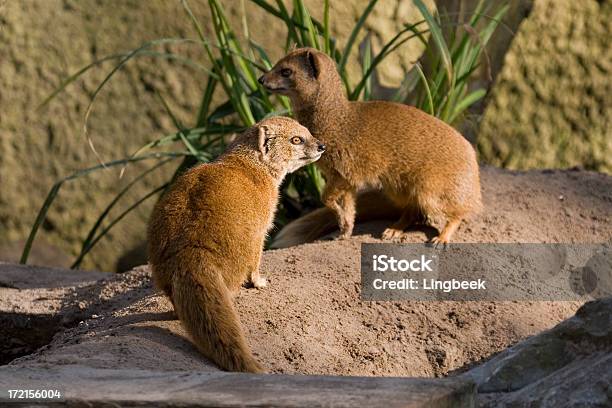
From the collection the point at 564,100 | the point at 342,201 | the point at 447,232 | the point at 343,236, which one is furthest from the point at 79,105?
the point at 564,100

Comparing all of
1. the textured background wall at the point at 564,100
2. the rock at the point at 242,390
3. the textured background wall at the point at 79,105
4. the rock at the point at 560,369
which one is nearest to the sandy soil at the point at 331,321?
the rock at the point at 242,390

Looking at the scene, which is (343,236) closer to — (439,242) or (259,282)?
(439,242)

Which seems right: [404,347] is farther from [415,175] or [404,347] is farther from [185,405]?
[185,405]

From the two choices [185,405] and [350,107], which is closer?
[185,405]

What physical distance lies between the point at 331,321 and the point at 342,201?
3.16ft

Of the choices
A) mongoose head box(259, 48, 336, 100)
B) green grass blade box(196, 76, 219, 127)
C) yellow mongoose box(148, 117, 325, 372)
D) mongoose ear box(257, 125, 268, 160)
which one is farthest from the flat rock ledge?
green grass blade box(196, 76, 219, 127)

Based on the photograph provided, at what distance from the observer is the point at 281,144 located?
414 cm

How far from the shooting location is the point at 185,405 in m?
2.50

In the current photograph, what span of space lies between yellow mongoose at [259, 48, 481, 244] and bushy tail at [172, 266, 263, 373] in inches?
53.0

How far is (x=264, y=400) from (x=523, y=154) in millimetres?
4408

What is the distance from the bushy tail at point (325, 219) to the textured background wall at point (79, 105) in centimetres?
162

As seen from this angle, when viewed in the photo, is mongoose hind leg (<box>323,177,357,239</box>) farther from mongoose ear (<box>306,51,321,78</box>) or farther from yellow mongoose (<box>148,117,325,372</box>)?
yellow mongoose (<box>148,117,325,372</box>)

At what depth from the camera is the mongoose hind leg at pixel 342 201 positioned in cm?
471


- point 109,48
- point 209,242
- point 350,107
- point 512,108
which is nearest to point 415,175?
point 350,107
